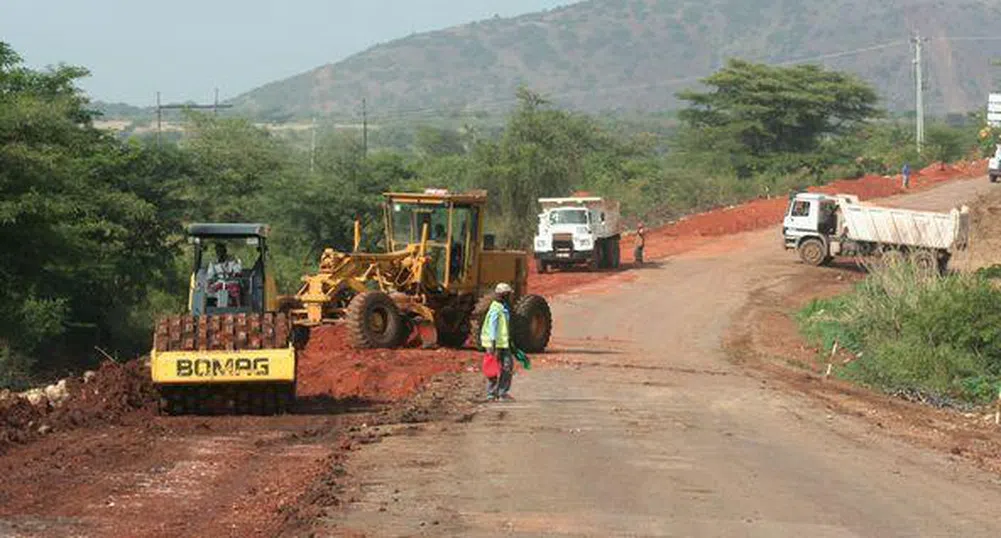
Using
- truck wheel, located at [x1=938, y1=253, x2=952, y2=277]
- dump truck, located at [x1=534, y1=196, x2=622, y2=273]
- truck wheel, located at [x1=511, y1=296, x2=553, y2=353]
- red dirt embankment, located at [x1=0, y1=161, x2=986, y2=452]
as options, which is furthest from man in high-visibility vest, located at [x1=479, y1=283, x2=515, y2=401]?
truck wheel, located at [x1=938, y1=253, x2=952, y2=277]

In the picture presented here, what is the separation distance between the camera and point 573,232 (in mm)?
55688

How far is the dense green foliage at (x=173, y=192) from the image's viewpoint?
136 ft

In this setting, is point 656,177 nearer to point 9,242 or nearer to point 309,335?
point 9,242

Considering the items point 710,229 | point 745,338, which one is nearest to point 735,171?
point 710,229

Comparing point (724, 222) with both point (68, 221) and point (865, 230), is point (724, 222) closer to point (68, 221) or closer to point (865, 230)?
point (865, 230)

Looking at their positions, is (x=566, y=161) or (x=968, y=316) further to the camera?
(x=566, y=161)

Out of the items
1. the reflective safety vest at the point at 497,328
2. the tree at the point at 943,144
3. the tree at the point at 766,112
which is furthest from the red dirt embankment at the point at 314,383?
the tree at the point at 943,144

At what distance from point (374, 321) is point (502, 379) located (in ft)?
17.1

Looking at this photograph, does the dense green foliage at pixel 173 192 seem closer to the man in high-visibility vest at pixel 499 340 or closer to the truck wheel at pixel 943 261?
the man in high-visibility vest at pixel 499 340

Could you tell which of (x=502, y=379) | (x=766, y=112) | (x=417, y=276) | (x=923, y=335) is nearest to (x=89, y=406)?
(x=502, y=379)

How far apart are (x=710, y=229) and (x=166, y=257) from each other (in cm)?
2670

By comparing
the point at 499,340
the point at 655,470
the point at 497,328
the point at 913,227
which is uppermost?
the point at 913,227

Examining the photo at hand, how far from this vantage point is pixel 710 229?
72.9m

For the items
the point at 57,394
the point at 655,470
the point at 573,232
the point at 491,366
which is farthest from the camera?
the point at 573,232
